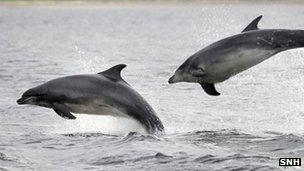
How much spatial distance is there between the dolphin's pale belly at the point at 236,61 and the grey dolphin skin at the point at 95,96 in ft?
6.04

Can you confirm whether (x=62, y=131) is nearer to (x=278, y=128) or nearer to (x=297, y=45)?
(x=278, y=128)

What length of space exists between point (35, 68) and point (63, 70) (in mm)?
1308

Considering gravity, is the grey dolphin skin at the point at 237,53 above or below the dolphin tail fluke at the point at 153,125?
above

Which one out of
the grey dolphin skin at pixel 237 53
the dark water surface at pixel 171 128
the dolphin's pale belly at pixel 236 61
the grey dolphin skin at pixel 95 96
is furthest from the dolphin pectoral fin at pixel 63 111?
the dolphin's pale belly at pixel 236 61

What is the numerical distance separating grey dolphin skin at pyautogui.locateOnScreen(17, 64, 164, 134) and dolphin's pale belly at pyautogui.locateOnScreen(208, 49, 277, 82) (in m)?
1.84

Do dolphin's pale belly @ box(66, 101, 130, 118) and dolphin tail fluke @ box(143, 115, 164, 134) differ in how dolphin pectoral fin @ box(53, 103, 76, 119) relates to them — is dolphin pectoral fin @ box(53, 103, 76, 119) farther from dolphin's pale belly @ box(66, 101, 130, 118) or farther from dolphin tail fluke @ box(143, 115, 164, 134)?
dolphin tail fluke @ box(143, 115, 164, 134)

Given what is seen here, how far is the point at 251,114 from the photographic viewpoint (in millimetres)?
21047

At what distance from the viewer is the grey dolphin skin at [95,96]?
16.2 meters

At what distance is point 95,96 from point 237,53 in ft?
10.2

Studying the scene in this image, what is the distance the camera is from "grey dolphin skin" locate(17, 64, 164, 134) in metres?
16.2

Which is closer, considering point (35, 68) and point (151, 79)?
point (151, 79)

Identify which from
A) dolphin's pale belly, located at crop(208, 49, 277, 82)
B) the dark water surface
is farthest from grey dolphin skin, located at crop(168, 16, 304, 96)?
the dark water surface

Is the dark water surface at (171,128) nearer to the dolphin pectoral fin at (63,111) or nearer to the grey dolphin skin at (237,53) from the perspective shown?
the dolphin pectoral fin at (63,111)

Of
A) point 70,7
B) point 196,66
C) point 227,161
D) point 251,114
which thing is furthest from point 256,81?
point 70,7
